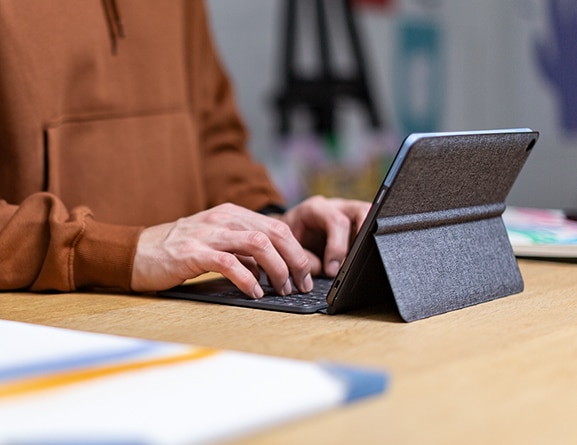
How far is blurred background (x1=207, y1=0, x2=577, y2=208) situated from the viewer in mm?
3441

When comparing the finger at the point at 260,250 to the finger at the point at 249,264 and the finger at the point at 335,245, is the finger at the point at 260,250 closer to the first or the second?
the finger at the point at 249,264

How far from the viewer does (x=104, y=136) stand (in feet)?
4.52

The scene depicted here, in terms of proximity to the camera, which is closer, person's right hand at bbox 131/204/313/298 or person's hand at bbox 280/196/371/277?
person's right hand at bbox 131/204/313/298

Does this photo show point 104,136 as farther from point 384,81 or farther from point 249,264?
point 384,81

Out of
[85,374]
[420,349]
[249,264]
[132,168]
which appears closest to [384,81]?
[132,168]

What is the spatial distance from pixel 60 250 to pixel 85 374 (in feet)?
1.46

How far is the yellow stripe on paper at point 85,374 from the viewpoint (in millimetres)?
541

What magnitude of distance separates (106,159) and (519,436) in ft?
3.26

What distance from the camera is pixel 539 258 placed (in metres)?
1.24

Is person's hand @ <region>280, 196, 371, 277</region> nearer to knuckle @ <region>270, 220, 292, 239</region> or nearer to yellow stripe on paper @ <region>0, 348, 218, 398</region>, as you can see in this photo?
knuckle @ <region>270, 220, 292, 239</region>

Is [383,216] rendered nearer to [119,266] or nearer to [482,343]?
[482,343]

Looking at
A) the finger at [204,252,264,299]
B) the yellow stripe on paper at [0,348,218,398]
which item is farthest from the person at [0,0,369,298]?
the yellow stripe on paper at [0,348,218,398]

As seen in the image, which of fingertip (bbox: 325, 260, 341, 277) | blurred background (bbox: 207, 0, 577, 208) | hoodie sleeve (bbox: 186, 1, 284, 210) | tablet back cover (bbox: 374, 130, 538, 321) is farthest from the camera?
blurred background (bbox: 207, 0, 577, 208)

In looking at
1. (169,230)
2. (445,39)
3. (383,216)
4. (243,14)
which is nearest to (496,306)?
(383,216)
